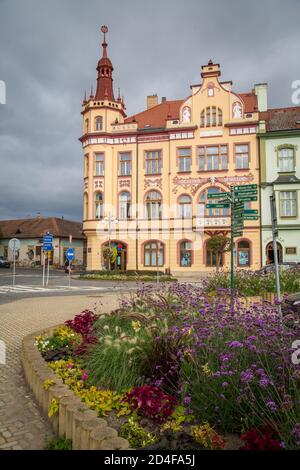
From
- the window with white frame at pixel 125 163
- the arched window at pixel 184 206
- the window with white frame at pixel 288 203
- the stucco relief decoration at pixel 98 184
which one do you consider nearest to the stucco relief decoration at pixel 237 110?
the window with white frame at pixel 288 203

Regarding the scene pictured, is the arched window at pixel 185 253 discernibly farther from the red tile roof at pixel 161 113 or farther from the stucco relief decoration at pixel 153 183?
the red tile roof at pixel 161 113

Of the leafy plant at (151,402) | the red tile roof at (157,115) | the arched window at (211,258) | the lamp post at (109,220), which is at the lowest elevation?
the leafy plant at (151,402)

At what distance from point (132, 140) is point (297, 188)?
15319mm

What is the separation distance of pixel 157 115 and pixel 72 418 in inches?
1385

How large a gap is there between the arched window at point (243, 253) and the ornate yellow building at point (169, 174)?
83 millimetres

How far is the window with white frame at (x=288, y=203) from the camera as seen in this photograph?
2989 centimetres

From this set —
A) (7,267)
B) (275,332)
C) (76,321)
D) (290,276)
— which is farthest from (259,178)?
(7,267)

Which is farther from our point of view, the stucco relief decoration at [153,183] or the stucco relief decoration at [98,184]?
the stucco relief decoration at [98,184]

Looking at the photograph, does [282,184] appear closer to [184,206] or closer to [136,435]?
[184,206]

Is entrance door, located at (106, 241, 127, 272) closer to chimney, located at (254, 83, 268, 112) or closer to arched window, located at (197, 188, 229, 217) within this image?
arched window, located at (197, 188, 229, 217)

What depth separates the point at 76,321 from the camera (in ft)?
22.2

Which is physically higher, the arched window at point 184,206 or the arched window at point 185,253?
the arched window at point 184,206

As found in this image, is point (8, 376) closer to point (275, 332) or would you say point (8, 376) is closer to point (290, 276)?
point (275, 332)

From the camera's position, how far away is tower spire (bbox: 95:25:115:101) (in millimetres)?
34906
